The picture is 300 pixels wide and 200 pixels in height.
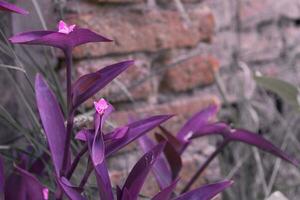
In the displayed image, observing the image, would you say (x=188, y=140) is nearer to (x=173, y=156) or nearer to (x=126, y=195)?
(x=173, y=156)

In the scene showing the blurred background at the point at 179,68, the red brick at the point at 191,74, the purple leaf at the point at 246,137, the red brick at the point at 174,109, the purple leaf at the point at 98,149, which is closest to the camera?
the purple leaf at the point at 98,149

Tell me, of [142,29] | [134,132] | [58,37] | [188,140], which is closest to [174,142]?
[188,140]

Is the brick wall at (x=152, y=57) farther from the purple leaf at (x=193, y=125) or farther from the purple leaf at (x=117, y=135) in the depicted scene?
the purple leaf at (x=117, y=135)

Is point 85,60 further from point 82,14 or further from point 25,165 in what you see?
point 25,165

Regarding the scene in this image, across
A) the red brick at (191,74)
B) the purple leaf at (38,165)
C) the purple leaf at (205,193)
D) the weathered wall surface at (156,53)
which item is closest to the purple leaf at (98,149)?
the purple leaf at (205,193)

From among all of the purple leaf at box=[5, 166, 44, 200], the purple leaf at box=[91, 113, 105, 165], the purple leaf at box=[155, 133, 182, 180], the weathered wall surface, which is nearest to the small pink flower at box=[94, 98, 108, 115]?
the purple leaf at box=[91, 113, 105, 165]
